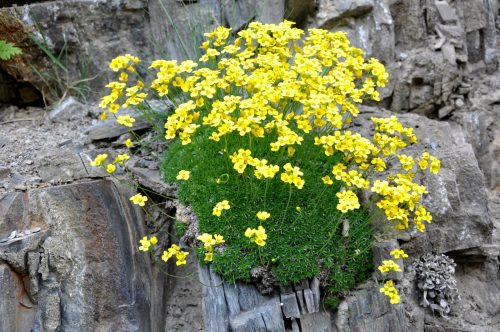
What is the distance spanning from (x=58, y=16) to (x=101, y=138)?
1614 millimetres


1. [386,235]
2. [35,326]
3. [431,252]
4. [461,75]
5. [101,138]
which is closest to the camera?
[35,326]

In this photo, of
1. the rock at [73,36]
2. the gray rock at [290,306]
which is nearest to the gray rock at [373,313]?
the gray rock at [290,306]

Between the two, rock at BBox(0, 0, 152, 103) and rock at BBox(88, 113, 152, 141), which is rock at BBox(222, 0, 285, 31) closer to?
rock at BBox(0, 0, 152, 103)

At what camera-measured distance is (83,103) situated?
5547 millimetres

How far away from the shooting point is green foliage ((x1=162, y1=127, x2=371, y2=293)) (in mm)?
3521

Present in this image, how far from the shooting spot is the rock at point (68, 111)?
209 inches

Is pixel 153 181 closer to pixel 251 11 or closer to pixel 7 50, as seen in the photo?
pixel 7 50

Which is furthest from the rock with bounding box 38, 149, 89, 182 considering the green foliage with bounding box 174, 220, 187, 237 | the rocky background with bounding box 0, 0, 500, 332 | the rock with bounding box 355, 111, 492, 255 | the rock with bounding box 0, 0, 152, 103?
the rock with bounding box 355, 111, 492, 255

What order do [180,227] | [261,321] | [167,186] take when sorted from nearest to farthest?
1. [261,321]
2. [180,227]
3. [167,186]

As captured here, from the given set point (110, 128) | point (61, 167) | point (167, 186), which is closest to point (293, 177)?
point (167, 186)

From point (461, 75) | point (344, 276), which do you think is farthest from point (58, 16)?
A: point (461, 75)

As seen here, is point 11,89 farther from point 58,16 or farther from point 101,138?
point 101,138

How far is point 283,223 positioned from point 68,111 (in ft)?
9.14

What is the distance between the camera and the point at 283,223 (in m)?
3.66
